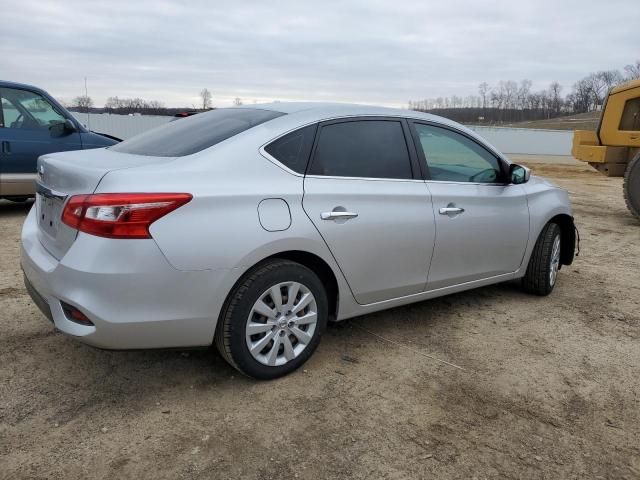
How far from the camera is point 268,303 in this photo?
3.04 metres

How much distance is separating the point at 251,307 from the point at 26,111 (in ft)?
20.5

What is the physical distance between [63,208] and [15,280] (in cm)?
246

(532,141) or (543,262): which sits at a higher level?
(543,262)

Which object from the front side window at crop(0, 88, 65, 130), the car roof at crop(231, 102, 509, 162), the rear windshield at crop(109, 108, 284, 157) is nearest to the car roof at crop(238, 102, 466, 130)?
the car roof at crop(231, 102, 509, 162)

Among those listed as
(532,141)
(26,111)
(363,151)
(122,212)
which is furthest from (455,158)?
(532,141)

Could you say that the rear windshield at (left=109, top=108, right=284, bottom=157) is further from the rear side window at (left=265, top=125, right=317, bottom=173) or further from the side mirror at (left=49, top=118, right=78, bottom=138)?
the side mirror at (left=49, top=118, right=78, bottom=138)

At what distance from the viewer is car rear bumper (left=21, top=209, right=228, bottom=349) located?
2.60 m

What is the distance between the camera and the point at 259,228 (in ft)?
9.50

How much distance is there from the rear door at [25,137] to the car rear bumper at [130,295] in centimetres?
541

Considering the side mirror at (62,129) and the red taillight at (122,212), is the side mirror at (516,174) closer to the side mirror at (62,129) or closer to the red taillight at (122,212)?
the red taillight at (122,212)

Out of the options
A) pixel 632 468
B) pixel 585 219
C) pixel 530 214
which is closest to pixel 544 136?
pixel 585 219

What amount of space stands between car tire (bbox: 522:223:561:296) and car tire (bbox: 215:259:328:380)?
2315 mm

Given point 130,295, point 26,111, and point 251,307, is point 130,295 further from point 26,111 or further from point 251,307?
point 26,111

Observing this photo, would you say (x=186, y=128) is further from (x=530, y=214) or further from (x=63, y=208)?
(x=530, y=214)
